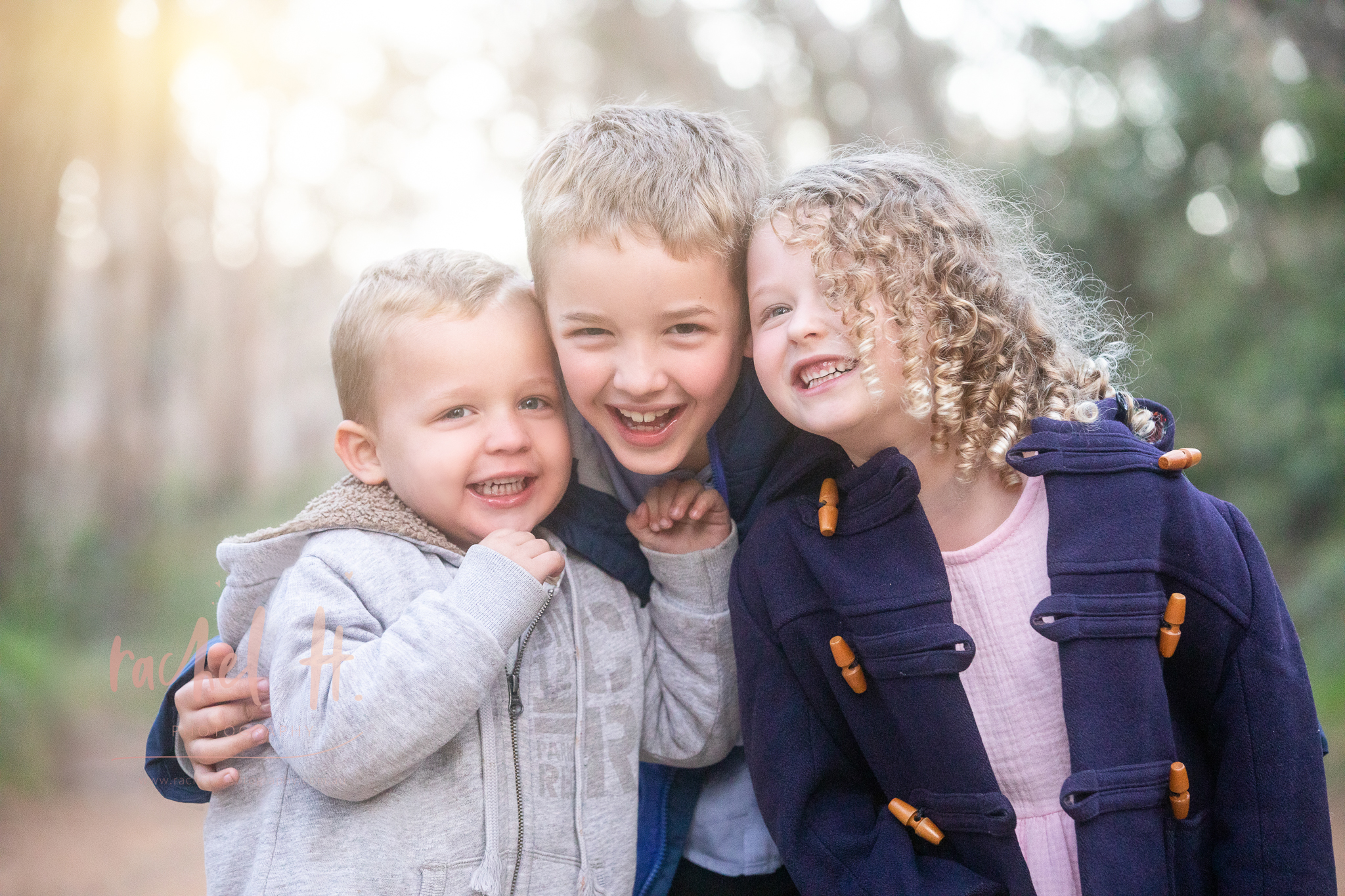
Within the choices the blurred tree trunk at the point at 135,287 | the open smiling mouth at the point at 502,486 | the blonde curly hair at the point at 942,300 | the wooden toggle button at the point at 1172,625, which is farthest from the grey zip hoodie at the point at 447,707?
the blurred tree trunk at the point at 135,287

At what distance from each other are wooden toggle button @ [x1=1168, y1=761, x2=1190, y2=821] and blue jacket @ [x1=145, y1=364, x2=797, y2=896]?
2.60ft

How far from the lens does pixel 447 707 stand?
4.54 ft

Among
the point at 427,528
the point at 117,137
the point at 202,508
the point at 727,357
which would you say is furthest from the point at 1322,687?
the point at 202,508

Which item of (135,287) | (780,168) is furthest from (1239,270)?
(135,287)

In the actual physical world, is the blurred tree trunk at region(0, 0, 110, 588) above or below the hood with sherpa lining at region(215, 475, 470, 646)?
above

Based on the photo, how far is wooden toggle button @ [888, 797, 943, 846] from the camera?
4.79ft

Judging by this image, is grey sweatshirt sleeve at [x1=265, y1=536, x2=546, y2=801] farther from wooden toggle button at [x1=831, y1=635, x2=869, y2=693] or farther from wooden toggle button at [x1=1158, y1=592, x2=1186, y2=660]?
wooden toggle button at [x1=1158, y1=592, x2=1186, y2=660]

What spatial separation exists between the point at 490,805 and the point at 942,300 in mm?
1111

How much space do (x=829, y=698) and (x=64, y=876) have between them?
3.09 metres

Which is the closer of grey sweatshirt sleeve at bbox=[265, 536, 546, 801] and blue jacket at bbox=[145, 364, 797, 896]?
grey sweatshirt sleeve at bbox=[265, 536, 546, 801]

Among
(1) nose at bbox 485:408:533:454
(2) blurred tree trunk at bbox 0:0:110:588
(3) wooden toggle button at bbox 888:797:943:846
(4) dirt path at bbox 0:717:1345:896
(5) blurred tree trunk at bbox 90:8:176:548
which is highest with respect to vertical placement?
(5) blurred tree trunk at bbox 90:8:176:548

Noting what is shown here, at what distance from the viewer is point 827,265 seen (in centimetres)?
152

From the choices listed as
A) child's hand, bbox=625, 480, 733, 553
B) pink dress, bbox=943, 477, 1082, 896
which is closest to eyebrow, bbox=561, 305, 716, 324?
child's hand, bbox=625, 480, 733, 553

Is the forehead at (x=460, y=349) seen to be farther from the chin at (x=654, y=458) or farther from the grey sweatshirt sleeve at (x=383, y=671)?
the grey sweatshirt sleeve at (x=383, y=671)
